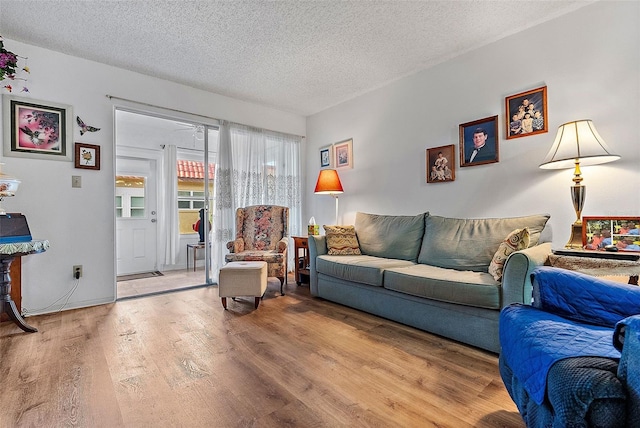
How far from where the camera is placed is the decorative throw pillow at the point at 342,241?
11.0 ft

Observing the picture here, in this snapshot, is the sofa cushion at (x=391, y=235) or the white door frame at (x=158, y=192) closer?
the sofa cushion at (x=391, y=235)

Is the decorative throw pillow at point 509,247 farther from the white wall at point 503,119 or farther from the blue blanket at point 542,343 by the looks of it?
the blue blanket at point 542,343

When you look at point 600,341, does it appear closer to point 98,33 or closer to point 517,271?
point 517,271

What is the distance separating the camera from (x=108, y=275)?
127 inches

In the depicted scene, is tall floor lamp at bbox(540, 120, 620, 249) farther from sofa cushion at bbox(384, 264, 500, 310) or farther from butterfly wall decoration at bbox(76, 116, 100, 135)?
butterfly wall decoration at bbox(76, 116, 100, 135)

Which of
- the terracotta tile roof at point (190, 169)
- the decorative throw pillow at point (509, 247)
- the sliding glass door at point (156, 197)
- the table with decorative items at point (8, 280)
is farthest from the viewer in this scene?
the terracotta tile roof at point (190, 169)

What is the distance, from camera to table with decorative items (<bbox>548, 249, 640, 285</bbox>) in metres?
1.68

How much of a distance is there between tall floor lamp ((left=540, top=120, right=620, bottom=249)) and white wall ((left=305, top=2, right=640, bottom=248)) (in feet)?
0.63

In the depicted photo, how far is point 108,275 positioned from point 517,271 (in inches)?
147

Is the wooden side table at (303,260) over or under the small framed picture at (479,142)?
under

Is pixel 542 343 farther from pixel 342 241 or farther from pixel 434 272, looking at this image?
pixel 342 241

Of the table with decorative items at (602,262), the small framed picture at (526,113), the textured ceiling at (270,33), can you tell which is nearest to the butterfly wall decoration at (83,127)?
the textured ceiling at (270,33)

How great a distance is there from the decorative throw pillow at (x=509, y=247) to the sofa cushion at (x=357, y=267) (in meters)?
0.81

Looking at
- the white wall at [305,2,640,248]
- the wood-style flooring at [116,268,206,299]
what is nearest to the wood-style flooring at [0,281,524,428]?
the wood-style flooring at [116,268,206,299]
